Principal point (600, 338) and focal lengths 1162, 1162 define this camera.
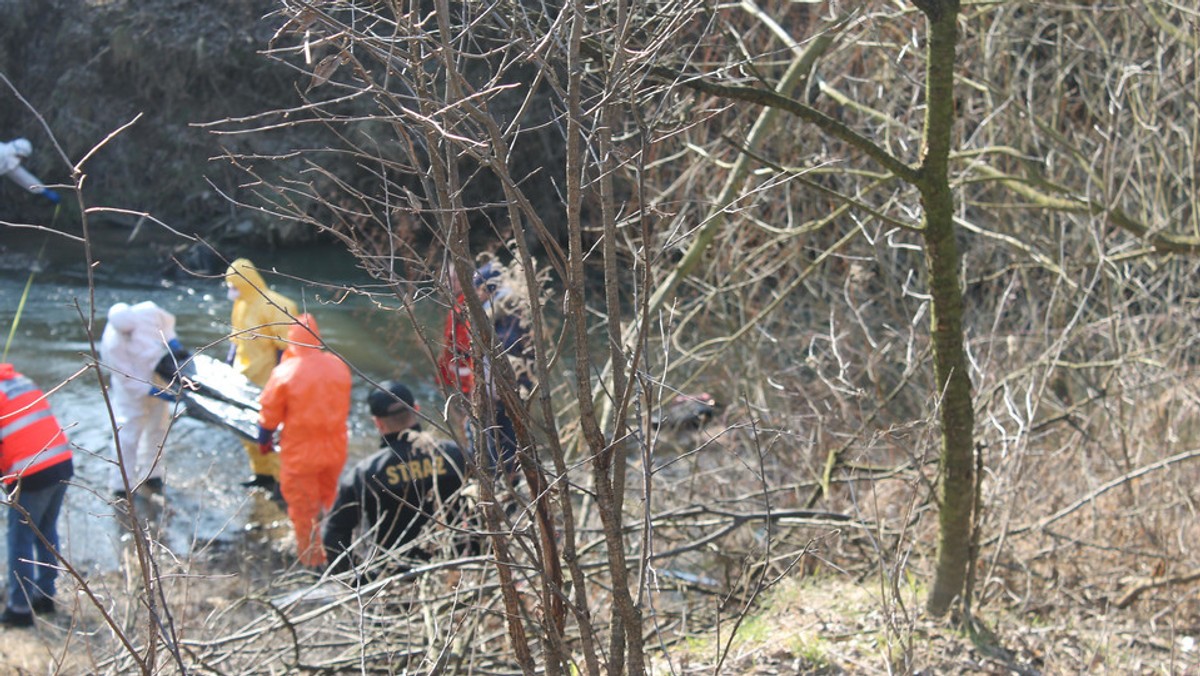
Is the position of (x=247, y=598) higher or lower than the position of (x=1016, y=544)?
higher

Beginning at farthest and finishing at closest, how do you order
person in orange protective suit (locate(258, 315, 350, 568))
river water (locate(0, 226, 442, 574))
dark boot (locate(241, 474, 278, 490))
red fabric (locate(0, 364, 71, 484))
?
dark boot (locate(241, 474, 278, 490)) < river water (locate(0, 226, 442, 574)) < person in orange protective suit (locate(258, 315, 350, 568)) < red fabric (locate(0, 364, 71, 484))

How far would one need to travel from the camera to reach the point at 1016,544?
4.93m

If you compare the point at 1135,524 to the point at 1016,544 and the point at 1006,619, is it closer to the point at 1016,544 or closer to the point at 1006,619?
the point at 1016,544

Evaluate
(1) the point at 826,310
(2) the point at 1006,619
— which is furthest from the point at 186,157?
(2) the point at 1006,619

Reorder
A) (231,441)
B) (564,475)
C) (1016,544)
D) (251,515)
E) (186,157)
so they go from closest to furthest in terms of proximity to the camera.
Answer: (564,475) → (1016,544) → (251,515) → (231,441) → (186,157)

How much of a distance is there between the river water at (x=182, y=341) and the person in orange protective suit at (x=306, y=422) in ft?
1.88

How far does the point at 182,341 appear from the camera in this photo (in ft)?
41.4

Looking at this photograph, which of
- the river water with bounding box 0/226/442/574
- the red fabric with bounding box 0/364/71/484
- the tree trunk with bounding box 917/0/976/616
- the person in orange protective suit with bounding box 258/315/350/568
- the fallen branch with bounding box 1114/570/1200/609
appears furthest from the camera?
the river water with bounding box 0/226/442/574

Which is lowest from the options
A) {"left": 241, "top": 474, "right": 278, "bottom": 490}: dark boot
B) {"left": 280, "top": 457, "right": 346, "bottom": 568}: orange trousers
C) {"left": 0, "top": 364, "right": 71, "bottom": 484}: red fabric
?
{"left": 241, "top": 474, "right": 278, "bottom": 490}: dark boot

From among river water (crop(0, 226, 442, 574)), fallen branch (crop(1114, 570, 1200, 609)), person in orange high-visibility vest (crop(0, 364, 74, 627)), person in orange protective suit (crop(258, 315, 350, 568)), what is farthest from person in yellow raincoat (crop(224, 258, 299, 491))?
fallen branch (crop(1114, 570, 1200, 609))

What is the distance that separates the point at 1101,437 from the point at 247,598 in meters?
4.74

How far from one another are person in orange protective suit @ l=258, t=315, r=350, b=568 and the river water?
57cm

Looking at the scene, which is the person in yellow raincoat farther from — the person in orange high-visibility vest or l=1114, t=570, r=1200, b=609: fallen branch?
l=1114, t=570, r=1200, b=609: fallen branch

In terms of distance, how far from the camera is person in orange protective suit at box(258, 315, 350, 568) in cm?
713
